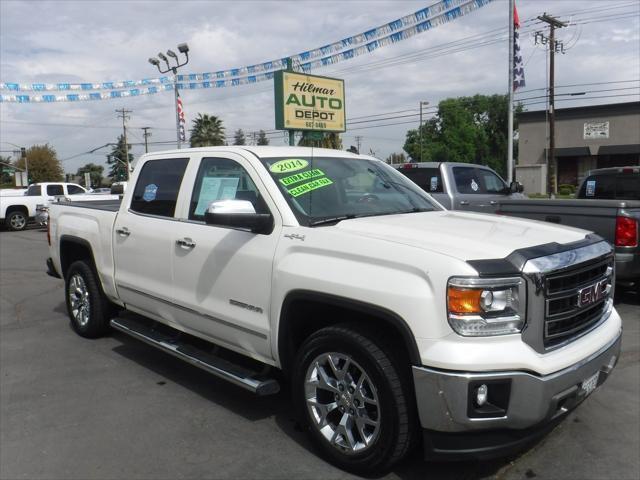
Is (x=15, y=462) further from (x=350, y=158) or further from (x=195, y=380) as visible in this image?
(x=350, y=158)

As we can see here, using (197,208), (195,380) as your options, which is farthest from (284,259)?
(195,380)

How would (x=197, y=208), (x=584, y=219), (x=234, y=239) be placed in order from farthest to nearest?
(x=584, y=219), (x=197, y=208), (x=234, y=239)

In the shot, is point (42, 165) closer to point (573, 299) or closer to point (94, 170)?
point (94, 170)

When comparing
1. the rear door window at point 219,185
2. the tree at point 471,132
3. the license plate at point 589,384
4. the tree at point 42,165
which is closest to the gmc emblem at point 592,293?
the license plate at point 589,384

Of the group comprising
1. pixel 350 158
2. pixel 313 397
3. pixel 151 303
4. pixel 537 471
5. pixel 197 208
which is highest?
pixel 350 158

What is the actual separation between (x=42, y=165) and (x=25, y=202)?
65997mm

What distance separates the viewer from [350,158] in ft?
14.9

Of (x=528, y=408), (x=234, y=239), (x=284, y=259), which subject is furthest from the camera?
(x=234, y=239)

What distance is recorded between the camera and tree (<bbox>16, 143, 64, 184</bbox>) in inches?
3162

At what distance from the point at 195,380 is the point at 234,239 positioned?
1.55 meters

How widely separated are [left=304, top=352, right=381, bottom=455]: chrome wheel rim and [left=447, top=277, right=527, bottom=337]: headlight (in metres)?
0.63

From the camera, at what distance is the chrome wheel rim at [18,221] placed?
2150 centimetres

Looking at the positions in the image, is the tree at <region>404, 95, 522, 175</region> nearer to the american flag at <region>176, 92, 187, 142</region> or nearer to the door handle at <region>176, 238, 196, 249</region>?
the american flag at <region>176, 92, 187, 142</region>

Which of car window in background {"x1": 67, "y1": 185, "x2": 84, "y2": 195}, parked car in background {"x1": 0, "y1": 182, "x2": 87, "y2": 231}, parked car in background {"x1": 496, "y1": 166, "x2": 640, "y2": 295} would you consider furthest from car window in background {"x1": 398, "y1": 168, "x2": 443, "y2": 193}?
car window in background {"x1": 67, "y1": 185, "x2": 84, "y2": 195}
